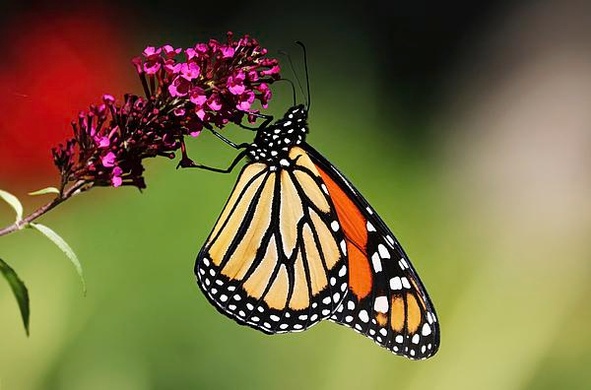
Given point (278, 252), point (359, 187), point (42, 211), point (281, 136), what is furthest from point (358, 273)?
point (359, 187)

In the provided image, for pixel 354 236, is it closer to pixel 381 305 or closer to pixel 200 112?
pixel 381 305

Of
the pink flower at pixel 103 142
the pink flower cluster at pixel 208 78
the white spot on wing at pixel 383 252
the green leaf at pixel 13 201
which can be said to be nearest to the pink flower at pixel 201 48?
the pink flower cluster at pixel 208 78

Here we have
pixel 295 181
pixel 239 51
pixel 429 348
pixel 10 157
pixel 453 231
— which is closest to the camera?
pixel 239 51

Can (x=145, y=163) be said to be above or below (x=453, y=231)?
below

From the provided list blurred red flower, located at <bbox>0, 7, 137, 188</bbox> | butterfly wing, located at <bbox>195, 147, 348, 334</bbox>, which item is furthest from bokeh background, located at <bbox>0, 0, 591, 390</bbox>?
butterfly wing, located at <bbox>195, 147, 348, 334</bbox>

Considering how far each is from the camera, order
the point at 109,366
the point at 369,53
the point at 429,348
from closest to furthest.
Answer: the point at 429,348 → the point at 109,366 → the point at 369,53

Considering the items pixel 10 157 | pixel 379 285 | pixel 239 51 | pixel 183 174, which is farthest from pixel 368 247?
pixel 10 157

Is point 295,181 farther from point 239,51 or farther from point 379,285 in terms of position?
point 239,51
